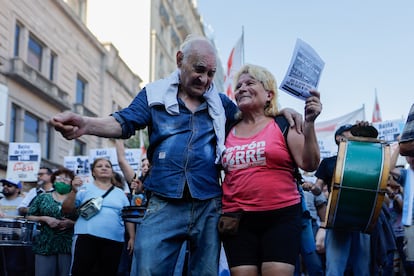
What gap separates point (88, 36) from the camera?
32.5 m

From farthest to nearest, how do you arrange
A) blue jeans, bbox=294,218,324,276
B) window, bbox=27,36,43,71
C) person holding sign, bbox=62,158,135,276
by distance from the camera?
window, bbox=27,36,43,71, person holding sign, bbox=62,158,135,276, blue jeans, bbox=294,218,324,276

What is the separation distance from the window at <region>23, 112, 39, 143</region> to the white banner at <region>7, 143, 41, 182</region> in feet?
36.2

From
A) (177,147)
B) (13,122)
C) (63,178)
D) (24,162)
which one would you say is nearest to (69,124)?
(177,147)

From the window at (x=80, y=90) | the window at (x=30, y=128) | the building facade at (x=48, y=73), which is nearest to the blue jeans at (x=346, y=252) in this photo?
the building facade at (x=48, y=73)

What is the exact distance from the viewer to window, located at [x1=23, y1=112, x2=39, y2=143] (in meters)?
26.1

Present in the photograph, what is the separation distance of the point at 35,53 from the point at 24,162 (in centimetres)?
1375

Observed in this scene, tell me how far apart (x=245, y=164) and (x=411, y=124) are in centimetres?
100

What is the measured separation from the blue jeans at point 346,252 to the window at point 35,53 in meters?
22.9

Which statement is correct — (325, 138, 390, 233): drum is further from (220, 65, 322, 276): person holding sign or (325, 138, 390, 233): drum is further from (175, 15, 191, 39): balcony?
(175, 15, 191, 39): balcony

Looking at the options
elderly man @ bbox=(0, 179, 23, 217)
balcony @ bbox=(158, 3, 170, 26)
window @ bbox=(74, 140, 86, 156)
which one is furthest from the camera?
balcony @ bbox=(158, 3, 170, 26)

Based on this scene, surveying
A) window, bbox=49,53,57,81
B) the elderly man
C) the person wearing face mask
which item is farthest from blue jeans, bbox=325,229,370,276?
window, bbox=49,53,57,81

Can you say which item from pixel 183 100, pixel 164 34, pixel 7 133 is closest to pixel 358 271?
pixel 183 100

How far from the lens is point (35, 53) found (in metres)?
27.1

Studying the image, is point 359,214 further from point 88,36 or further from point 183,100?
point 88,36
